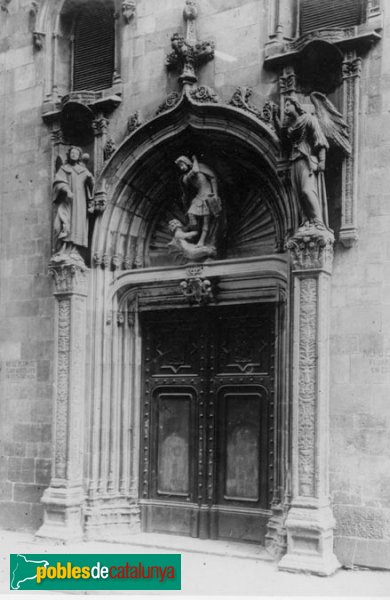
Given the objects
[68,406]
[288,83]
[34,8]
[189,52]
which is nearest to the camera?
[288,83]

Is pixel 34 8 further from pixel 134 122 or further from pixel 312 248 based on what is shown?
pixel 312 248

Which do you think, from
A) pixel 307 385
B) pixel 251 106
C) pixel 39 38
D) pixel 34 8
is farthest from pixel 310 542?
pixel 34 8

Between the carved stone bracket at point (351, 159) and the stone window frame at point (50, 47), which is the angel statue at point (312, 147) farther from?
the stone window frame at point (50, 47)

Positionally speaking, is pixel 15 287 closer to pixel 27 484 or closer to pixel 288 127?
pixel 27 484

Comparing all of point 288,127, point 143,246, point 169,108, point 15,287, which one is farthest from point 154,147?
point 15,287

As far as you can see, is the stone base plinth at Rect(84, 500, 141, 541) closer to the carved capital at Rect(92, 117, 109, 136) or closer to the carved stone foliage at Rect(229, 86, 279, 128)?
the carved capital at Rect(92, 117, 109, 136)

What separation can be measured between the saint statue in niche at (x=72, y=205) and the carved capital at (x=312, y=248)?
2.99 m

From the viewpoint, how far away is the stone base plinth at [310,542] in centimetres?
870

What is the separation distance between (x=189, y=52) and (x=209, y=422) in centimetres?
447

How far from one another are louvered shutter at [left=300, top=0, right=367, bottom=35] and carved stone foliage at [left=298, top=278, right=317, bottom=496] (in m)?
3.00

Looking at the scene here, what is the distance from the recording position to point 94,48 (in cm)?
1180

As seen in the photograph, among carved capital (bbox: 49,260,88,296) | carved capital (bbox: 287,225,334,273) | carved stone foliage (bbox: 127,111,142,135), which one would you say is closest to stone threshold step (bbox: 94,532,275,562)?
carved capital (bbox: 49,260,88,296)

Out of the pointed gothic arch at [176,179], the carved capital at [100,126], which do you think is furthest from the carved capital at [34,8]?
the pointed gothic arch at [176,179]

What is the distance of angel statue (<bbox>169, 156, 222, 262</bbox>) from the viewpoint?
1047 cm
